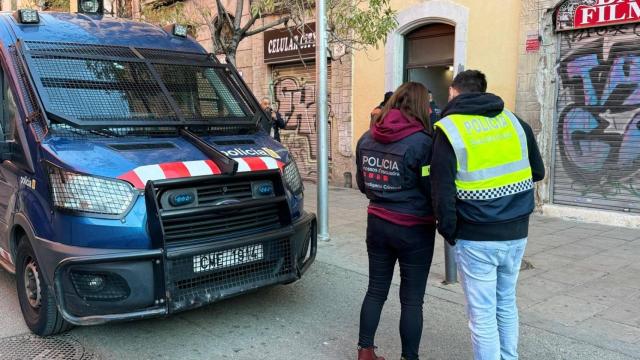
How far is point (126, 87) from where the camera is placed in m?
4.60

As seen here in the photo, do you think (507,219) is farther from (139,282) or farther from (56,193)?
(56,193)

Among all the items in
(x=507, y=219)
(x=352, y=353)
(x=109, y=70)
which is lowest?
(x=352, y=353)

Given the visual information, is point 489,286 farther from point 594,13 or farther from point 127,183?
point 594,13

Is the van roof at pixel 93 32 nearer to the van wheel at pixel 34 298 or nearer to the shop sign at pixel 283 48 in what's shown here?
the van wheel at pixel 34 298

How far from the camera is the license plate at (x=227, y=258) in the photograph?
3760 mm

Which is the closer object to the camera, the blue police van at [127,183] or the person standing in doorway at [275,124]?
the blue police van at [127,183]

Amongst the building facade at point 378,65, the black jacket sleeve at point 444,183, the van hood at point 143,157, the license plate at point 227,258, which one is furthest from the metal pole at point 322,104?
the black jacket sleeve at point 444,183

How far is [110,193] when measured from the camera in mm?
3605

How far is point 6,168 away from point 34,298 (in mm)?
1056

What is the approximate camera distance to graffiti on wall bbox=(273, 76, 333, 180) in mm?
12719

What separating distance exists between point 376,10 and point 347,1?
502 millimetres

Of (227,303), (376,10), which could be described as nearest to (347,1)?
(376,10)

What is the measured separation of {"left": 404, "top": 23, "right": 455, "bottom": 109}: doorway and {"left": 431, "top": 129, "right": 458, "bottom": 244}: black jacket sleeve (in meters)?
7.28

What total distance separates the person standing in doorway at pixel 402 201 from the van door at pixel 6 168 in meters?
2.65
